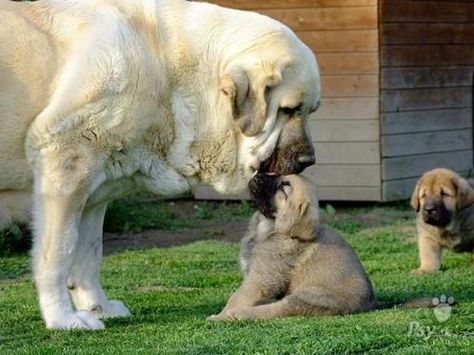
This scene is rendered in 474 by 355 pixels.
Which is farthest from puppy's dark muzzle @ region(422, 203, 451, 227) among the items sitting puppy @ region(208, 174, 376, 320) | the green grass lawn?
sitting puppy @ region(208, 174, 376, 320)

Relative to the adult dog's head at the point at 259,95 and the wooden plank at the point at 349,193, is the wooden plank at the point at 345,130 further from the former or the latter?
the adult dog's head at the point at 259,95

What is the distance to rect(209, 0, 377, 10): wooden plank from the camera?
45.6 feet

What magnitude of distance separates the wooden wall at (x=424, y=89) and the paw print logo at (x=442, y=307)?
6840 mm

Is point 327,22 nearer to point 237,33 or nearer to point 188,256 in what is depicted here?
point 188,256

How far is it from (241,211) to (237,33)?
7645mm

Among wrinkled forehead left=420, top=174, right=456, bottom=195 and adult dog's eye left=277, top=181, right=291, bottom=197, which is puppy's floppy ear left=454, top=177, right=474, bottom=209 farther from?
adult dog's eye left=277, top=181, right=291, bottom=197

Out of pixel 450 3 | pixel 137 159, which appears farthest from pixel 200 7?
pixel 450 3

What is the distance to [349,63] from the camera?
14.1m

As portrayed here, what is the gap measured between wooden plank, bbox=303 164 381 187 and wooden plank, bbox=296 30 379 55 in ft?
4.31

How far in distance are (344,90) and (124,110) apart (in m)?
7.80

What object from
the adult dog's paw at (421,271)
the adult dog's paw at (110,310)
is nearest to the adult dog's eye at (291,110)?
the adult dog's paw at (110,310)

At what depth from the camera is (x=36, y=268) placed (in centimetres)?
666

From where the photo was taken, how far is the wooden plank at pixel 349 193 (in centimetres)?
1418

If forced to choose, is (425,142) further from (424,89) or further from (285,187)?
(285,187)
